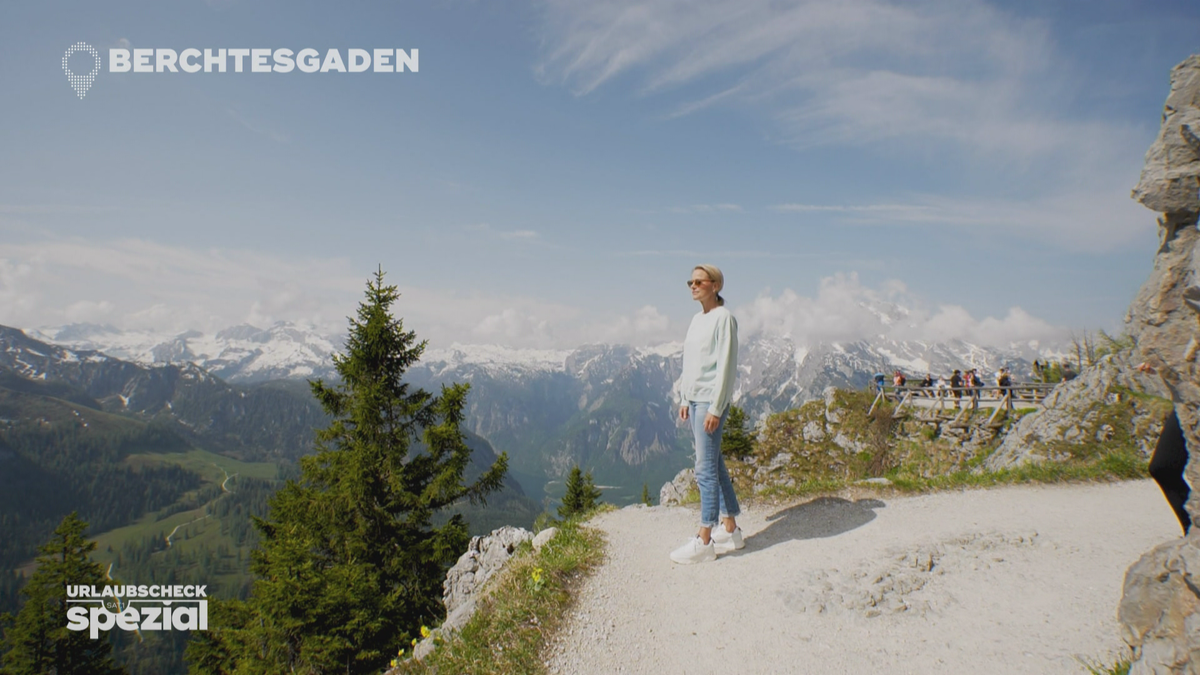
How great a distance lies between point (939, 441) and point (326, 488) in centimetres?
3135

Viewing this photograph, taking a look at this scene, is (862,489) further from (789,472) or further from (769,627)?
(789,472)

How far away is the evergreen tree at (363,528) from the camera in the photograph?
1298 cm

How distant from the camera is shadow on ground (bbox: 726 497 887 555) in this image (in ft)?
29.4

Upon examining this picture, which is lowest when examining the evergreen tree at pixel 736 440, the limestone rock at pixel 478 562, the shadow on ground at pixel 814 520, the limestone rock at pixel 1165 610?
the evergreen tree at pixel 736 440

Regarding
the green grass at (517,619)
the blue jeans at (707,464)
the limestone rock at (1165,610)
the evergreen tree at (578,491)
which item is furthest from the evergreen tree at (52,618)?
the limestone rock at (1165,610)

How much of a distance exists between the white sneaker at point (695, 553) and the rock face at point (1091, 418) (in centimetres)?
1404

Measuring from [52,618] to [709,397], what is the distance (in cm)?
4419

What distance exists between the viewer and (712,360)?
24.7 feet

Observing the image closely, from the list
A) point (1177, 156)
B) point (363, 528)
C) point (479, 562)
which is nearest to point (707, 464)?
point (1177, 156)

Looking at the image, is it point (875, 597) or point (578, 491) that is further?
point (578, 491)

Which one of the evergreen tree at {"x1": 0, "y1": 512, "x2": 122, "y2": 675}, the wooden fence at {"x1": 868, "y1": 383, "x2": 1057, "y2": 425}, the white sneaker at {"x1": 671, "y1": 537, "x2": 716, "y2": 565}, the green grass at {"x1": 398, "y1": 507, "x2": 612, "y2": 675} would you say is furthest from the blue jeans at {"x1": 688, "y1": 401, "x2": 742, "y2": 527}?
the evergreen tree at {"x1": 0, "y1": 512, "x2": 122, "y2": 675}

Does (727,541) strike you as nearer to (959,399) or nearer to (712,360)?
(712,360)

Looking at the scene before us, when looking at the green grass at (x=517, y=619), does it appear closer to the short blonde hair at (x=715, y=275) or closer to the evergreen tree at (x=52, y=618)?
the short blonde hair at (x=715, y=275)

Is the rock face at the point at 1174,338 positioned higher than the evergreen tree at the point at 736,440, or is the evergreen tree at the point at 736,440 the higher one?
the rock face at the point at 1174,338
